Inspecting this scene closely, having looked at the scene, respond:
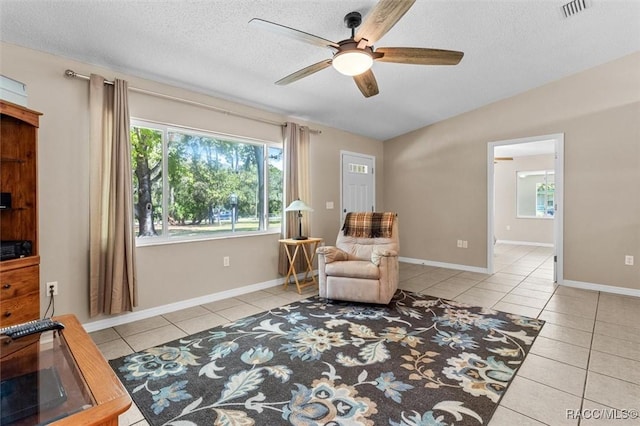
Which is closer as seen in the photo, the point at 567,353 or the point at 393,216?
the point at 567,353

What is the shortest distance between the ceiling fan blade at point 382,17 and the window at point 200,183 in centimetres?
232

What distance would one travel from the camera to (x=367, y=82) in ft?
8.59

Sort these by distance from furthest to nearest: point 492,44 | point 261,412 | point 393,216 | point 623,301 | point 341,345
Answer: point 393,216, point 623,301, point 492,44, point 341,345, point 261,412

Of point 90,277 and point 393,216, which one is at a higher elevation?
point 393,216

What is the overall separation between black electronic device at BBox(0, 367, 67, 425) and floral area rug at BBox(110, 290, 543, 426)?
655 millimetres

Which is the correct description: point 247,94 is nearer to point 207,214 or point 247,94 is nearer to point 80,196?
point 207,214

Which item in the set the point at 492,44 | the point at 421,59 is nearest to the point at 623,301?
the point at 492,44

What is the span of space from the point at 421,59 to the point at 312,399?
8.05 feet

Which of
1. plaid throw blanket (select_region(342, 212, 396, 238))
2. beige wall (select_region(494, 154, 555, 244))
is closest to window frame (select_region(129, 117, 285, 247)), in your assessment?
plaid throw blanket (select_region(342, 212, 396, 238))

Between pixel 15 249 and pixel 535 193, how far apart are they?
9580 millimetres

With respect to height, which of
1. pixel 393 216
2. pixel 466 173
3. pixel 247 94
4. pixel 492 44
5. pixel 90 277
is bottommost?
pixel 90 277

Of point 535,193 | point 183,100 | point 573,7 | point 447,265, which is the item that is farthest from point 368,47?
point 535,193

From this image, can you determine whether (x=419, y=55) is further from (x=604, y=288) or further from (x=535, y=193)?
(x=535, y=193)

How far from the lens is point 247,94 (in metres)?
3.61
